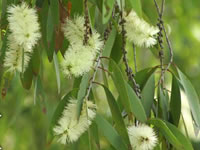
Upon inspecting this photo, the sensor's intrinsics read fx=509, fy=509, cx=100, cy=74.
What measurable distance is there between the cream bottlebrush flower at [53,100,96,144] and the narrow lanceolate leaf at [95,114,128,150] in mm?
70

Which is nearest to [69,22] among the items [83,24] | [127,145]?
[83,24]

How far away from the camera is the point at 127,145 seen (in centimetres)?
102

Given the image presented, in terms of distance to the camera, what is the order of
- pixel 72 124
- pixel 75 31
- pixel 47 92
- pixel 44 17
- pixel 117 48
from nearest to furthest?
pixel 72 124, pixel 75 31, pixel 44 17, pixel 117 48, pixel 47 92

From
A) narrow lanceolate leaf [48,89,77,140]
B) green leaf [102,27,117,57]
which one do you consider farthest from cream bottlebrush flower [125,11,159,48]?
narrow lanceolate leaf [48,89,77,140]

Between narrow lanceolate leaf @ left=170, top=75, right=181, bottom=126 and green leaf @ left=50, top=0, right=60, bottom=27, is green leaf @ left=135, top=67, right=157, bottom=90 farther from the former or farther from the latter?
green leaf @ left=50, top=0, right=60, bottom=27

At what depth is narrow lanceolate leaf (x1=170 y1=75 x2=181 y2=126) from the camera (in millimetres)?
1153

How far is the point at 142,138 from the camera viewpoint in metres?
0.96

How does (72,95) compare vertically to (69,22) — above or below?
below

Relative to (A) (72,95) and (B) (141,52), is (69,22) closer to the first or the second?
(A) (72,95)

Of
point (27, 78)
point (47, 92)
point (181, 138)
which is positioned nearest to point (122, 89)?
point (181, 138)

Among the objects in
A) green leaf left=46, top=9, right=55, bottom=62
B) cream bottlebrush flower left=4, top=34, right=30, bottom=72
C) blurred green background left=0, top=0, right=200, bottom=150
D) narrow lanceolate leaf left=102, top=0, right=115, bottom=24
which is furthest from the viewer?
blurred green background left=0, top=0, right=200, bottom=150

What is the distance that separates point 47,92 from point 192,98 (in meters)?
1.83

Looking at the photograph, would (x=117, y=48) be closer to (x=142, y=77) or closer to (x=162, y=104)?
(x=142, y=77)

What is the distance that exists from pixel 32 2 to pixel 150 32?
0.26m
